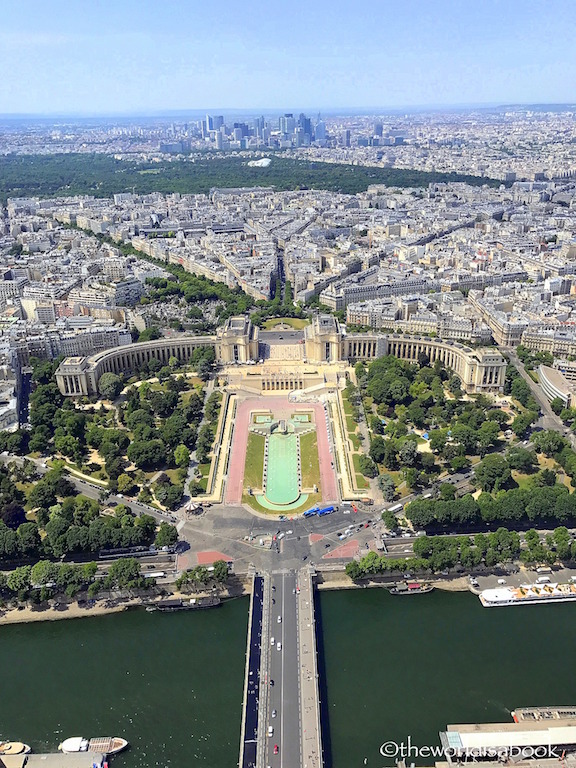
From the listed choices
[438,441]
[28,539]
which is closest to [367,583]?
[438,441]

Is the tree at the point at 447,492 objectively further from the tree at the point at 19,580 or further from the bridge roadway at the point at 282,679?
the tree at the point at 19,580

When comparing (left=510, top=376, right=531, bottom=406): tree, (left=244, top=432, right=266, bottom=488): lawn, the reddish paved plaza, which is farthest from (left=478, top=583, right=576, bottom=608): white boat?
(left=510, top=376, right=531, bottom=406): tree

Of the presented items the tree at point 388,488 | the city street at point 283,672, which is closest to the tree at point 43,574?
the city street at point 283,672

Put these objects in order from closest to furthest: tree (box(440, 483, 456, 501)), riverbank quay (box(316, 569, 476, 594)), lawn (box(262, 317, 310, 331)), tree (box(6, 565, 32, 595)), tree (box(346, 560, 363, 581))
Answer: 1. tree (box(6, 565, 32, 595))
2. tree (box(346, 560, 363, 581))
3. riverbank quay (box(316, 569, 476, 594))
4. tree (box(440, 483, 456, 501))
5. lawn (box(262, 317, 310, 331))

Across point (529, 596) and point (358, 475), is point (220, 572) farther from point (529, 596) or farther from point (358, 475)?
point (529, 596)

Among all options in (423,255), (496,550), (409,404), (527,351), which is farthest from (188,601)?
(423,255)

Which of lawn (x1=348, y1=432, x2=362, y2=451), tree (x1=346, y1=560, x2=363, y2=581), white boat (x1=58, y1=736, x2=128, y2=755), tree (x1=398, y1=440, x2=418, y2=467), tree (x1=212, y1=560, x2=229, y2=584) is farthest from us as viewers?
lawn (x1=348, y1=432, x2=362, y2=451)

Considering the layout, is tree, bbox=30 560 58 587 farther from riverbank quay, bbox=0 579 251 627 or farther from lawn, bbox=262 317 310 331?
lawn, bbox=262 317 310 331
